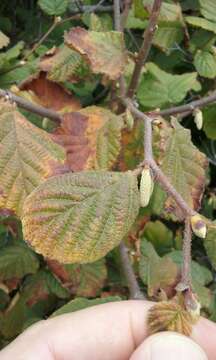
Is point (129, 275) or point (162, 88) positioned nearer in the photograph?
point (129, 275)

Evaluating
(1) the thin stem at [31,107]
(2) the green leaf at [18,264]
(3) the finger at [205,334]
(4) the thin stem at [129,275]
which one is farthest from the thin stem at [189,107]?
(2) the green leaf at [18,264]

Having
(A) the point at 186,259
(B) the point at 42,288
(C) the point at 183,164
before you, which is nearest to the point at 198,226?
(A) the point at 186,259

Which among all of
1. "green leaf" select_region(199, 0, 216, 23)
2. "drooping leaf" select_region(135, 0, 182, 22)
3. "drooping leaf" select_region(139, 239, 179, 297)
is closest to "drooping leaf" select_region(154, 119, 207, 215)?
"drooping leaf" select_region(139, 239, 179, 297)

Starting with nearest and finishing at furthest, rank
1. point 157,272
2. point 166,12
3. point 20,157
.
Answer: point 20,157 → point 157,272 → point 166,12

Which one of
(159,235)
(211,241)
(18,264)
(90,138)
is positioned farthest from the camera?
(159,235)

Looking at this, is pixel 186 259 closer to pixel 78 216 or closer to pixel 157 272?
pixel 78 216

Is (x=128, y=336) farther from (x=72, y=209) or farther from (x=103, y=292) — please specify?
(x=103, y=292)
